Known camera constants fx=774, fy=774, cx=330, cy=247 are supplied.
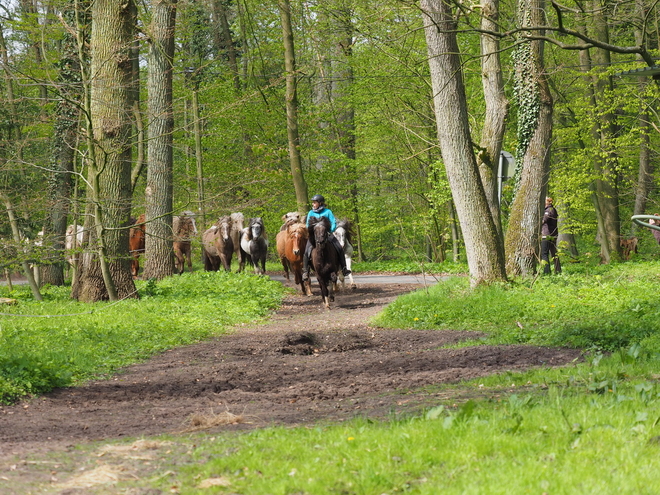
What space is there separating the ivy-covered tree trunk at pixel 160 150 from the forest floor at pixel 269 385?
9419 millimetres

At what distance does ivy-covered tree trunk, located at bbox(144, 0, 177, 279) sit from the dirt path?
9387 mm

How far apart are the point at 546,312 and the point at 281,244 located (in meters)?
12.4

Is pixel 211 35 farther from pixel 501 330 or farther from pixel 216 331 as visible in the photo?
pixel 501 330

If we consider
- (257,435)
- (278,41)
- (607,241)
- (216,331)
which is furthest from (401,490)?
(278,41)

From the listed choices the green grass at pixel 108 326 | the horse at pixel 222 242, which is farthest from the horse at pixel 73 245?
the horse at pixel 222 242

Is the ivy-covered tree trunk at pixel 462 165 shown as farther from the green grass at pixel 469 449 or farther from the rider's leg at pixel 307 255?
the green grass at pixel 469 449

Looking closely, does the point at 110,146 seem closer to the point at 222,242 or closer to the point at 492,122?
the point at 492,122

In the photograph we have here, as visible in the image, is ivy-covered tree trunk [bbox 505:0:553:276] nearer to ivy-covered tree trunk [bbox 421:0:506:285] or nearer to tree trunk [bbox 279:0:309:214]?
ivy-covered tree trunk [bbox 421:0:506:285]

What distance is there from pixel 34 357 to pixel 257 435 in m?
4.30

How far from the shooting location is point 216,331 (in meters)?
14.3

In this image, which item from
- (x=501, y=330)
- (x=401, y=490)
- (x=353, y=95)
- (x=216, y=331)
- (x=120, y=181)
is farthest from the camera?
(x=353, y=95)

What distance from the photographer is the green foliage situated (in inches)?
417

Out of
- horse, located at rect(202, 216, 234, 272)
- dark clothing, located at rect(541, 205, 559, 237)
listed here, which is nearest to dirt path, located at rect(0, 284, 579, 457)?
dark clothing, located at rect(541, 205, 559, 237)

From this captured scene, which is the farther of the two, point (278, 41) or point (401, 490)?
point (278, 41)
